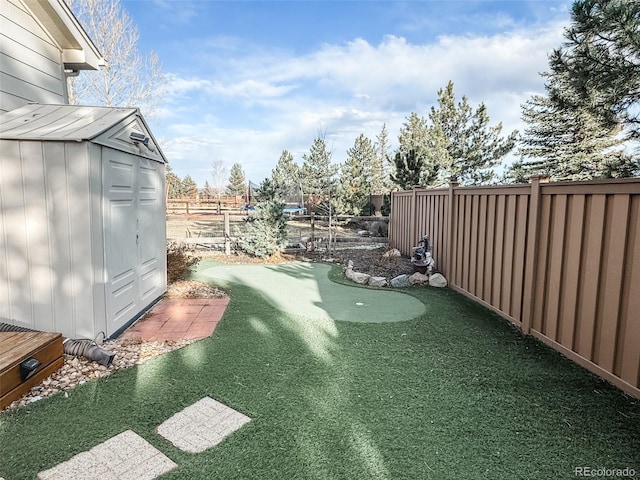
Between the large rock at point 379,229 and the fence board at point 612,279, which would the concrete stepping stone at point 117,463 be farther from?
the large rock at point 379,229

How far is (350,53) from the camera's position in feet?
33.1

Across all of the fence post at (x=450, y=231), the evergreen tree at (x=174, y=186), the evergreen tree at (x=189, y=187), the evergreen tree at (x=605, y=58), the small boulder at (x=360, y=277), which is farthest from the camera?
the evergreen tree at (x=189, y=187)

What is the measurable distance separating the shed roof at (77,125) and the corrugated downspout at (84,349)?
1.53 m

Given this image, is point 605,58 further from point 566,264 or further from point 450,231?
point 566,264

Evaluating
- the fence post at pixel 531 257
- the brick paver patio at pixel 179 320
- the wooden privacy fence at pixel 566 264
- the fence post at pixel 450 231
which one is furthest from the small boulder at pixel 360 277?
the fence post at pixel 531 257

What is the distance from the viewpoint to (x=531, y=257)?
3471mm

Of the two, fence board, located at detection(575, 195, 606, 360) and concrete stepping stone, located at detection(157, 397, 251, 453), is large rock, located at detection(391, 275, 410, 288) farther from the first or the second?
concrete stepping stone, located at detection(157, 397, 251, 453)

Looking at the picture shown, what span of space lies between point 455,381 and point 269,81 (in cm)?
1262

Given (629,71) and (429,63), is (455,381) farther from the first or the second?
(429,63)

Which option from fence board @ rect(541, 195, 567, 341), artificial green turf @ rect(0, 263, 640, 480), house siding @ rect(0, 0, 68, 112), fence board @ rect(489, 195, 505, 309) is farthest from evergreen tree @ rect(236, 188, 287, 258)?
fence board @ rect(541, 195, 567, 341)

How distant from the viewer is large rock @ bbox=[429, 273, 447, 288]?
5.66 metres

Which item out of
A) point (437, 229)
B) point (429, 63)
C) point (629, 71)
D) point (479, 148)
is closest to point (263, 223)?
point (437, 229)

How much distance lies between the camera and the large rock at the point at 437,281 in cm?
566
